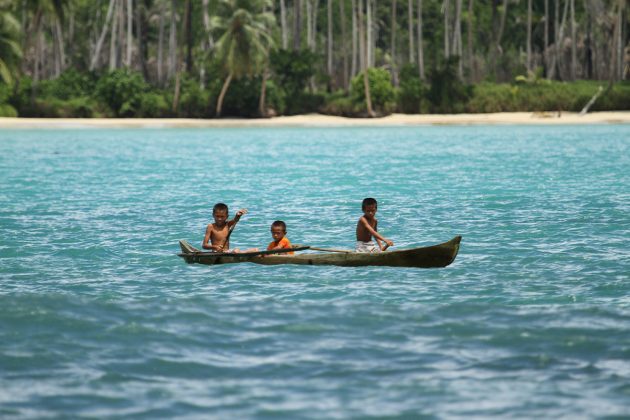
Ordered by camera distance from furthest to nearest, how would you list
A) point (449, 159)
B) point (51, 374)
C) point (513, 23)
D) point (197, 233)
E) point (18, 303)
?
point (513, 23) < point (449, 159) < point (197, 233) < point (18, 303) < point (51, 374)

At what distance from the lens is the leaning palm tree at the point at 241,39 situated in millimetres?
61656

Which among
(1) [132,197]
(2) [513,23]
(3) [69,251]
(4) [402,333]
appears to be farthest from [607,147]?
(2) [513,23]

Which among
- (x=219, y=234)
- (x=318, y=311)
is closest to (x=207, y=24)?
(x=219, y=234)

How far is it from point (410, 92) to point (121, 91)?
Answer: 59.7 feet

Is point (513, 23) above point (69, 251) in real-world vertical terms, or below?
above

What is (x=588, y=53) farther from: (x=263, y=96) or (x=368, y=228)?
(x=368, y=228)

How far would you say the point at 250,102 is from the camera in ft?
218

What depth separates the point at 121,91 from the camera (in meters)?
63.5

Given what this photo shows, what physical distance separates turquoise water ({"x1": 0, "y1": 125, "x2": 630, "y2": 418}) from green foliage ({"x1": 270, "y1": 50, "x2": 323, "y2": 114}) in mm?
42815

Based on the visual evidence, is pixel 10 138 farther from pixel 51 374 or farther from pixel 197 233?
pixel 51 374

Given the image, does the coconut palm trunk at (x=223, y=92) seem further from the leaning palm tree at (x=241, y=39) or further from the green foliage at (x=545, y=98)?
the green foliage at (x=545, y=98)

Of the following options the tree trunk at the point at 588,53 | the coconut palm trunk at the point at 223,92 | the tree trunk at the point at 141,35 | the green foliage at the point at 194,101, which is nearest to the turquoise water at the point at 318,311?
the coconut palm trunk at the point at 223,92

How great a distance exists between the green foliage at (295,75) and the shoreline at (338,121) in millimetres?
1130

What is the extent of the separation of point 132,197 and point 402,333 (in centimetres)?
1504
